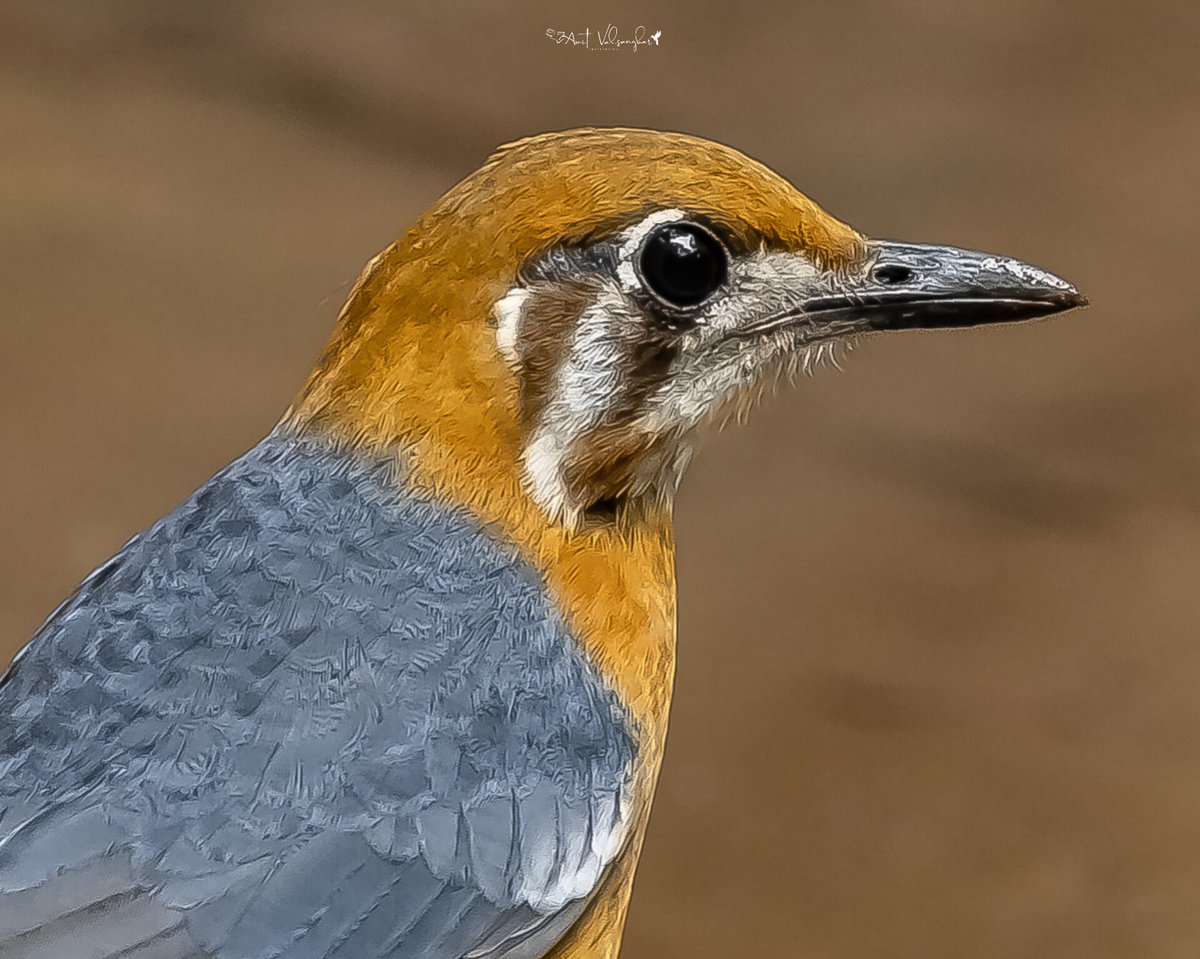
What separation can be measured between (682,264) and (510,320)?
0.42ft

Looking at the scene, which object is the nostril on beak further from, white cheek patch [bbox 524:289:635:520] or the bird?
white cheek patch [bbox 524:289:635:520]

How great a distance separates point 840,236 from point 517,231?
0.25 metres

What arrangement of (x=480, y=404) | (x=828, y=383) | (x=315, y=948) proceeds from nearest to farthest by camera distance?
(x=315, y=948) < (x=480, y=404) < (x=828, y=383)

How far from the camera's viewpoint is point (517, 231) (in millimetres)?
1156

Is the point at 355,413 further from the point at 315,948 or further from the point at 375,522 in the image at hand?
the point at 315,948

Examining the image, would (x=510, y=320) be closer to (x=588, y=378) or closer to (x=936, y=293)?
(x=588, y=378)

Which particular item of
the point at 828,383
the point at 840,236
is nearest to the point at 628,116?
the point at 828,383

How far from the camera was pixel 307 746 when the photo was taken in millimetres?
1117

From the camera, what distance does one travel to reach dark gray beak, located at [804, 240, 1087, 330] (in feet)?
4.07

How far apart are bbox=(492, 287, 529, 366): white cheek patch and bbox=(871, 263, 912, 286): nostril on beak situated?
275mm
